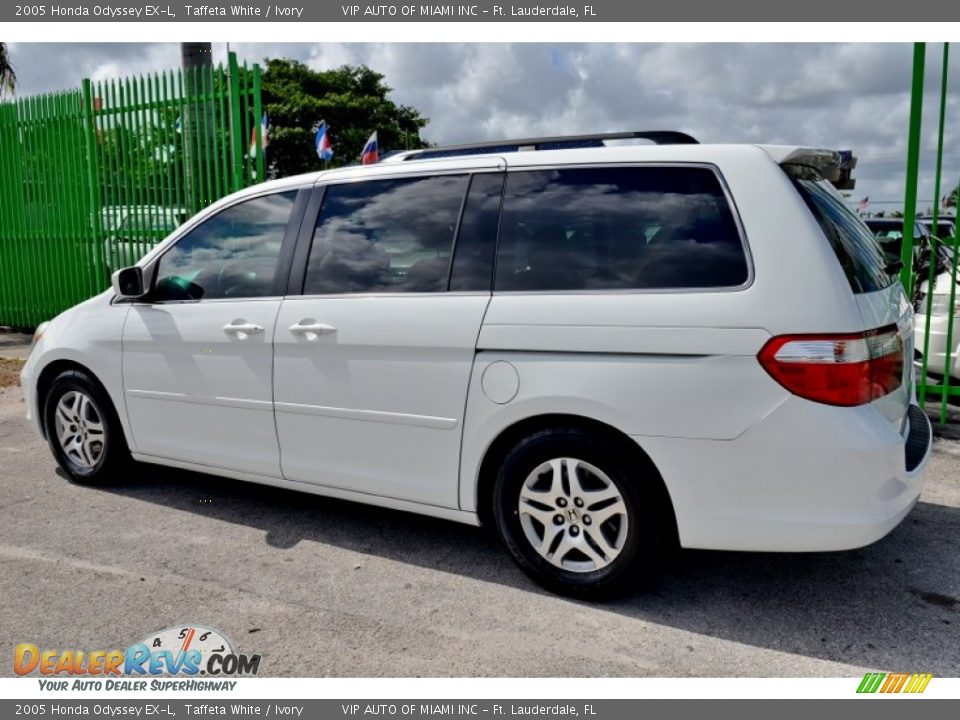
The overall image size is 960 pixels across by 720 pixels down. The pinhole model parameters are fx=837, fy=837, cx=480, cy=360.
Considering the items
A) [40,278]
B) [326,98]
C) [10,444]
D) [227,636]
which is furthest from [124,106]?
[326,98]

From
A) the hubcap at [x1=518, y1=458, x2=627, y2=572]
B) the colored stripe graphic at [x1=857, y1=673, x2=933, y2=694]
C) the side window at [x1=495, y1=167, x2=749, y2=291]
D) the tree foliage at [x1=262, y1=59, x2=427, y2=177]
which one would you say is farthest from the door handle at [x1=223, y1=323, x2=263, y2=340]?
the tree foliage at [x1=262, y1=59, x2=427, y2=177]

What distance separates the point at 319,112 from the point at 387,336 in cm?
3683

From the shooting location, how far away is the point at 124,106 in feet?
30.6

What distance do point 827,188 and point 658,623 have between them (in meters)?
1.91

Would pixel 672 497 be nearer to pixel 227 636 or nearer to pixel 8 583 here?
pixel 227 636

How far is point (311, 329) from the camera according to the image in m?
3.89

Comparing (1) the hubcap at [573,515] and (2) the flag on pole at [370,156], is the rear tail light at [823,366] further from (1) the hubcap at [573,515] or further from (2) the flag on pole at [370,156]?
(2) the flag on pole at [370,156]

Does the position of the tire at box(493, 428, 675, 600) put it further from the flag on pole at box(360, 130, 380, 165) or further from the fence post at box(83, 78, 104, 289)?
the fence post at box(83, 78, 104, 289)

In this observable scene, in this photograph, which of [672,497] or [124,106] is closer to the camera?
[672,497]

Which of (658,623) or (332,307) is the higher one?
(332,307)

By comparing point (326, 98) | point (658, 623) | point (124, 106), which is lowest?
point (658, 623)

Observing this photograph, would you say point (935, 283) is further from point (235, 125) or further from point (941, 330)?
point (235, 125)

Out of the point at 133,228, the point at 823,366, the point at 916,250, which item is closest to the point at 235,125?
the point at 133,228

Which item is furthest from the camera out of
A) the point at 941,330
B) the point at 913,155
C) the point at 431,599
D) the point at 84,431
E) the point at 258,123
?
the point at 258,123
